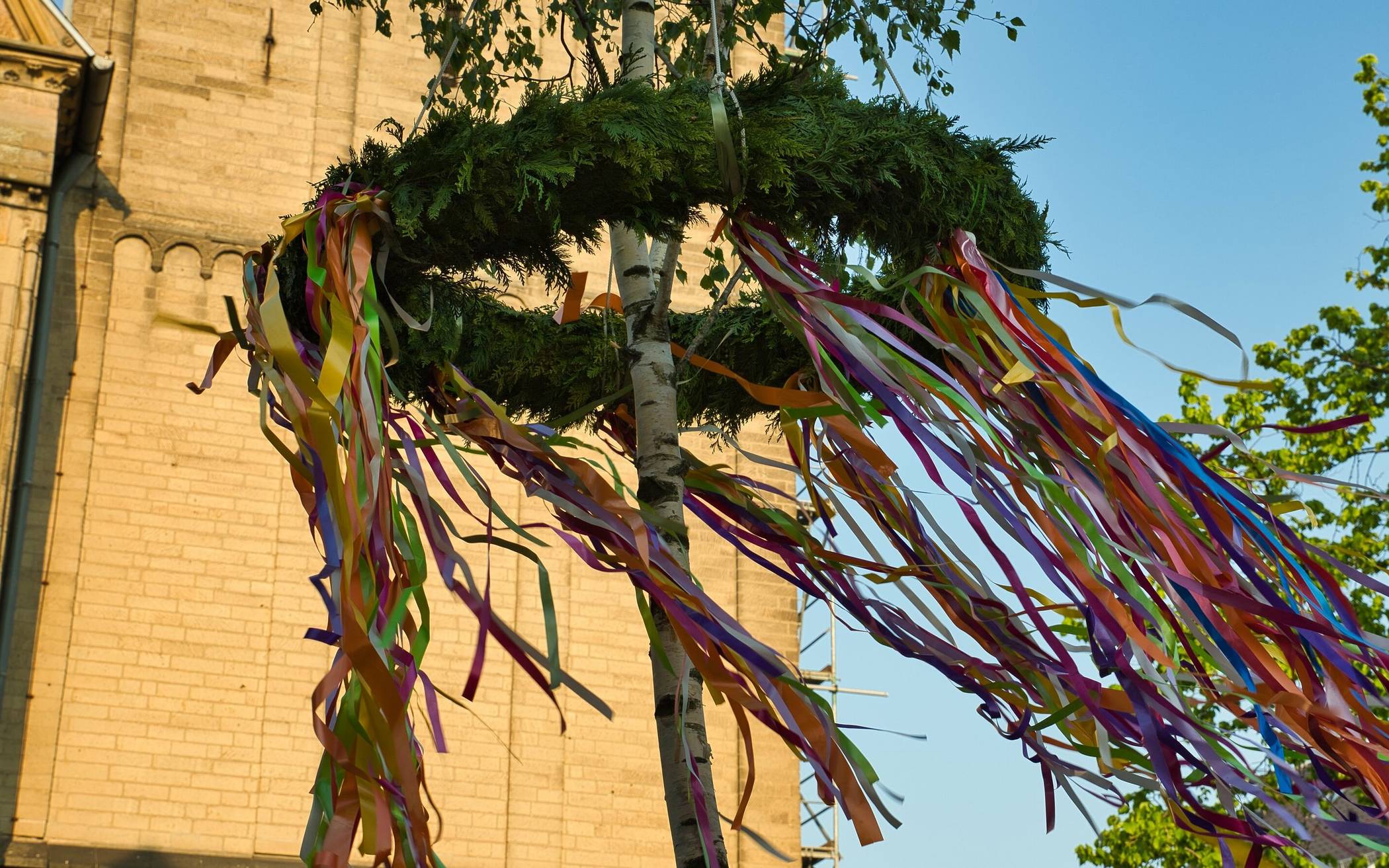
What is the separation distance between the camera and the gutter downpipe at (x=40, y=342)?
38.8ft

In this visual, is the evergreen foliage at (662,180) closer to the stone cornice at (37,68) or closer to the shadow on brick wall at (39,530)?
the shadow on brick wall at (39,530)

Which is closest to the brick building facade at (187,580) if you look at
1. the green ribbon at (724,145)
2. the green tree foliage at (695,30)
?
the green tree foliage at (695,30)

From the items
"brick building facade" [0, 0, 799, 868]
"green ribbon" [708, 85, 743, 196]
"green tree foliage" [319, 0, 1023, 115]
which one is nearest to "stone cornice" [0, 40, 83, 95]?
"brick building facade" [0, 0, 799, 868]

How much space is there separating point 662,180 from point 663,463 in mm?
1011

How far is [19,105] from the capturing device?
12648 millimetres

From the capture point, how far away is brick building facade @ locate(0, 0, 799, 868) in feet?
39.1

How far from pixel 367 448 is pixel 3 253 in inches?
375

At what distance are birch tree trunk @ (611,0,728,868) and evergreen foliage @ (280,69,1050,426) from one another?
34 centimetres

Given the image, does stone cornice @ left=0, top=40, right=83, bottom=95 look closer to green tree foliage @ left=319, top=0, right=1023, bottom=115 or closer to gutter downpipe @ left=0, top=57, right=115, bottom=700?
gutter downpipe @ left=0, top=57, right=115, bottom=700

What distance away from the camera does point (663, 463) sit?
5117 millimetres

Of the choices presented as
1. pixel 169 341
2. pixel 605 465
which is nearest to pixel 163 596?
pixel 169 341

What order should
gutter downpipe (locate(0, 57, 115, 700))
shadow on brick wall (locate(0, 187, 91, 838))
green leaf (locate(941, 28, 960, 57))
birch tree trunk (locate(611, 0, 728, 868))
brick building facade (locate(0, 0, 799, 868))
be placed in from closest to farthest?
birch tree trunk (locate(611, 0, 728, 868)), green leaf (locate(941, 28, 960, 57)), shadow on brick wall (locate(0, 187, 91, 838)), gutter downpipe (locate(0, 57, 115, 700)), brick building facade (locate(0, 0, 799, 868))

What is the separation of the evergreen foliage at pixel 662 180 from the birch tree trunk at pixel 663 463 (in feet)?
1.11

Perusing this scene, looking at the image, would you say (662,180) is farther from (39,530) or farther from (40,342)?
(40,342)
